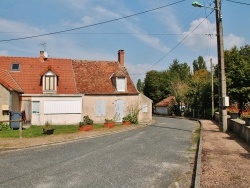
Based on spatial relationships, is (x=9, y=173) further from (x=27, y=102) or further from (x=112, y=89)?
(x=112, y=89)

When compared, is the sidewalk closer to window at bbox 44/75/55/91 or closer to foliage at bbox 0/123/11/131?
foliage at bbox 0/123/11/131

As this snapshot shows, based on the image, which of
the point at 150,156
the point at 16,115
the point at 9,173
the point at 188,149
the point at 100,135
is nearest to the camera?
the point at 9,173

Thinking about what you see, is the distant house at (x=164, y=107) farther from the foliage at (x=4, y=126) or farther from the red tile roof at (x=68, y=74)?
the foliage at (x=4, y=126)

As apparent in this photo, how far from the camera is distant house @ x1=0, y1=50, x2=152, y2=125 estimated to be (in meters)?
31.6

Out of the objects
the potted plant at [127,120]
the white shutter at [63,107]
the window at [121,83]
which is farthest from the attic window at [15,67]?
the potted plant at [127,120]

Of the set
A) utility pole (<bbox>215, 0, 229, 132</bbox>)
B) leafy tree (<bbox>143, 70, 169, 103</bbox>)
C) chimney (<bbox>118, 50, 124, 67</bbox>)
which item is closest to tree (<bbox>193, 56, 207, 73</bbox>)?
leafy tree (<bbox>143, 70, 169, 103</bbox>)

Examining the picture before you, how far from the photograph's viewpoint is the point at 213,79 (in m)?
43.6

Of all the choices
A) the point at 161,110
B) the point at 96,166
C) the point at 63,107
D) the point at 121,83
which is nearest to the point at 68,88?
the point at 63,107

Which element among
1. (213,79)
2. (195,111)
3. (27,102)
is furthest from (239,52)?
(27,102)

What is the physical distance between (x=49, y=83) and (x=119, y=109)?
7430 mm

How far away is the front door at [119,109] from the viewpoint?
116ft

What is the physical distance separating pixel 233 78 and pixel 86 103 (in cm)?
1738

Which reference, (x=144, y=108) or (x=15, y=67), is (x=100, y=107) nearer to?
(x=144, y=108)

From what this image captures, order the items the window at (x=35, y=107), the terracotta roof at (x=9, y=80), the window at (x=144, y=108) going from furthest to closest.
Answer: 1. the window at (x=144, y=108)
2. the window at (x=35, y=107)
3. the terracotta roof at (x=9, y=80)
